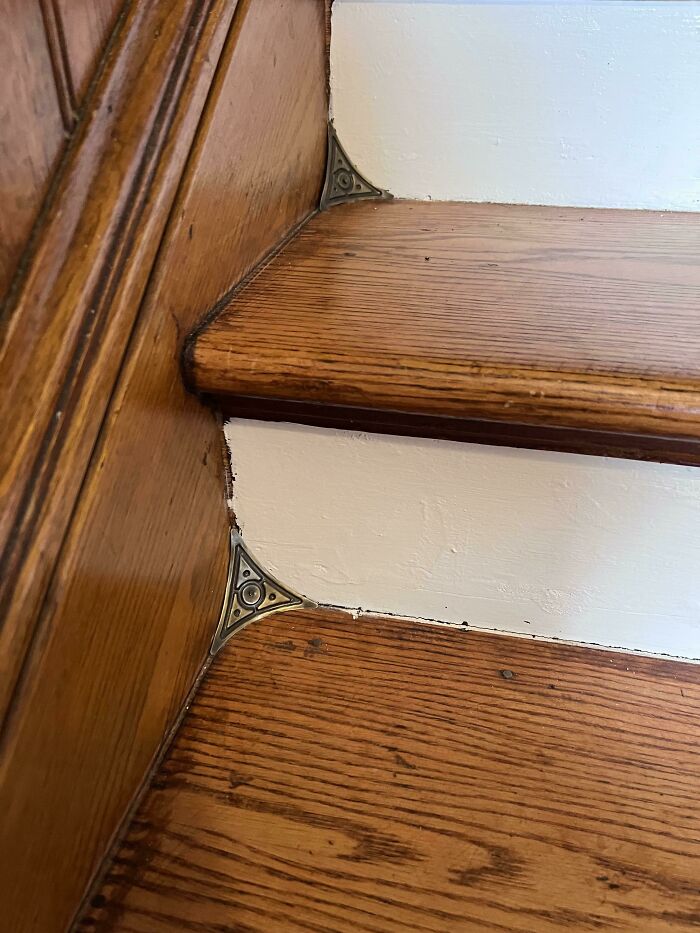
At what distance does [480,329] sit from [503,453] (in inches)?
3.5

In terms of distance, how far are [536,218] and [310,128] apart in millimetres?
235

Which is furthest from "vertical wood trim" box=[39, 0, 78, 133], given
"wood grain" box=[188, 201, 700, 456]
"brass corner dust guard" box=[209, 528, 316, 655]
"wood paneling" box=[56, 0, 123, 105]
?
"brass corner dust guard" box=[209, 528, 316, 655]

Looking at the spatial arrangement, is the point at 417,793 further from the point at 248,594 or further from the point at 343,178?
the point at 343,178

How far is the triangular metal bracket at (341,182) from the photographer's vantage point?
0.74 meters

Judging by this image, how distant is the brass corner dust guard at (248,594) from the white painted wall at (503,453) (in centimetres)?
1

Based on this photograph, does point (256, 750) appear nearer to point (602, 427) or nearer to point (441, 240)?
point (602, 427)

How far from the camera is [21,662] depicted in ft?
1.24

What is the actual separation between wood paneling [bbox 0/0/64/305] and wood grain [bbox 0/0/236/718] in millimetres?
12

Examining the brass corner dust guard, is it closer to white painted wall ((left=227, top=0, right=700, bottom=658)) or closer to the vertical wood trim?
white painted wall ((left=227, top=0, right=700, bottom=658))

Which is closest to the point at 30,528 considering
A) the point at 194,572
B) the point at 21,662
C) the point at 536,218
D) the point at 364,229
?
the point at 21,662

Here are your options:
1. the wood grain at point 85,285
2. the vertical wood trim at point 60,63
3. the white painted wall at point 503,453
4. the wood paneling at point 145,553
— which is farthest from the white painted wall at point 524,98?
the vertical wood trim at point 60,63

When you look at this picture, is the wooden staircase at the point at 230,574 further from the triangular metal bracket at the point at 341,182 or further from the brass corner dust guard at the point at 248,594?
the triangular metal bracket at the point at 341,182

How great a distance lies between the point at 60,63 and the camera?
0.41m

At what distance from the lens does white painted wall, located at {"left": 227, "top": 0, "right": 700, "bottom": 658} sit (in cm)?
52
